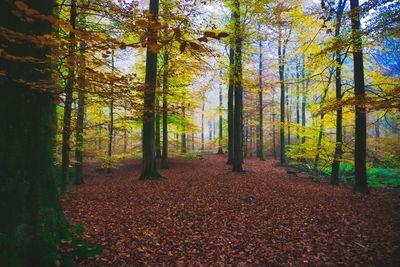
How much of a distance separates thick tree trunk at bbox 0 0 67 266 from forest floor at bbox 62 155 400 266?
94 centimetres

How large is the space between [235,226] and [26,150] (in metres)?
4.85

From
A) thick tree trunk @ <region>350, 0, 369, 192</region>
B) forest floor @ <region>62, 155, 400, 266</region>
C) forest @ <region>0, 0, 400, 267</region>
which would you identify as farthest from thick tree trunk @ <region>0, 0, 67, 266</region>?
thick tree trunk @ <region>350, 0, 369, 192</region>

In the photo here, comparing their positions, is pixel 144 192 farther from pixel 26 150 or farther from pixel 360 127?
pixel 360 127

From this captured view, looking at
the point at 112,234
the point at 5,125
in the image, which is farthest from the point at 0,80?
the point at 112,234

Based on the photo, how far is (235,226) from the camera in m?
5.79

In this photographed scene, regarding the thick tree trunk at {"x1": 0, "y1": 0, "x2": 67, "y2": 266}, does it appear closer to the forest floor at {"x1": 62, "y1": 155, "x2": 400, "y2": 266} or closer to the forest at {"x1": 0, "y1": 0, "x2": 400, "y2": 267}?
the forest at {"x1": 0, "y1": 0, "x2": 400, "y2": 267}

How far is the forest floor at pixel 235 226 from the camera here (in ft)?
14.5

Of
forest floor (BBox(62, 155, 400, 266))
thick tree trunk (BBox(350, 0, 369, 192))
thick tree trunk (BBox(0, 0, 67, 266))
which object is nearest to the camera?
thick tree trunk (BBox(0, 0, 67, 266))

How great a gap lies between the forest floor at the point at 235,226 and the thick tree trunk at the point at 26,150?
3.09ft

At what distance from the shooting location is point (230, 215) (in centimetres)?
647

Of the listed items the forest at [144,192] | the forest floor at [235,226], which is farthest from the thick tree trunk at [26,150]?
the forest floor at [235,226]

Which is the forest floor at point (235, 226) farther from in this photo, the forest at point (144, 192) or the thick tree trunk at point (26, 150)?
the thick tree trunk at point (26, 150)

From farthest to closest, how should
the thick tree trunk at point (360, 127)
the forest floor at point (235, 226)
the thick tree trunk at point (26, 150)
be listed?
the thick tree trunk at point (360, 127), the forest floor at point (235, 226), the thick tree trunk at point (26, 150)

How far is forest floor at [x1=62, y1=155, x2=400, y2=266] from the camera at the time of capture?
4406 mm
